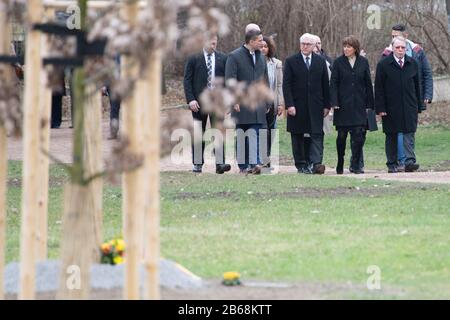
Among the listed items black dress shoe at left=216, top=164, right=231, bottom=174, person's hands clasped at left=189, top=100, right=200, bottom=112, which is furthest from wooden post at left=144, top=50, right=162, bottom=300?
black dress shoe at left=216, top=164, right=231, bottom=174

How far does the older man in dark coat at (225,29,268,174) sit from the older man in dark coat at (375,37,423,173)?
2.02m

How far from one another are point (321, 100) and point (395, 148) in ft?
4.82

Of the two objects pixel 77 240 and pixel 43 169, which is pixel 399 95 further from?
pixel 77 240

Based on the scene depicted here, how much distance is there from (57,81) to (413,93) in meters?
13.3

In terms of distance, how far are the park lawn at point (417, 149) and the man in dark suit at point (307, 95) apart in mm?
2344

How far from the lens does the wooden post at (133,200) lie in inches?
289

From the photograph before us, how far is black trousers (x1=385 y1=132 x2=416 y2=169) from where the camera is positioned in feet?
66.6

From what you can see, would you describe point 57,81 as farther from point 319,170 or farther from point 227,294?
point 319,170

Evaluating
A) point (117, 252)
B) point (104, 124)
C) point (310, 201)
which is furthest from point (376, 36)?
point (117, 252)

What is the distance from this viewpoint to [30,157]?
7.52m

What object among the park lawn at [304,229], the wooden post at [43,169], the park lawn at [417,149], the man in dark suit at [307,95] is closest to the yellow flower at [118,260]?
the wooden post at [43,169]

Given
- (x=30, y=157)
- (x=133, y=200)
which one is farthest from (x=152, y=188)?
(x=30, y=157)

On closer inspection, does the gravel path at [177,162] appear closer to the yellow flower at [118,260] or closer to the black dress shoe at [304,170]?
the black dress shoe at [304,170]

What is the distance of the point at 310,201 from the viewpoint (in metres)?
14.8
